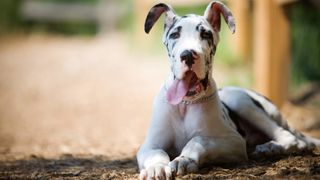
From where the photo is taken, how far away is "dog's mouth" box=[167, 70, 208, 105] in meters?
4.55

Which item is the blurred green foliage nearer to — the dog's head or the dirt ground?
the dirt ground

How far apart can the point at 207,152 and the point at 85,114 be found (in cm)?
Answer: 522

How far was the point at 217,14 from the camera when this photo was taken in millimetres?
4906

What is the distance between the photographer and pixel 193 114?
188 inches

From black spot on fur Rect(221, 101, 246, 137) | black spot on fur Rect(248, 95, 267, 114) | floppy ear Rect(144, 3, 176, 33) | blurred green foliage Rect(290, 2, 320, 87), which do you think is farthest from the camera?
blurred green foliage Rect(290, 2, 320, 87)

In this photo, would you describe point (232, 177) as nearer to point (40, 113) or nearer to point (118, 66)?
point (40, 113)

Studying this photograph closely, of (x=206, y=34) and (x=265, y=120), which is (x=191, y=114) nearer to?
(x=206, y=34)

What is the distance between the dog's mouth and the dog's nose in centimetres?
15

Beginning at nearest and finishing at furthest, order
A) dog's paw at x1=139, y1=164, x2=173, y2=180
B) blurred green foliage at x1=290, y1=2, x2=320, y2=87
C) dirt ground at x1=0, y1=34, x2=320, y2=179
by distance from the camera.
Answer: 1. dog's paw at x1=139, y1=164, x2=173, y2=180
2. dirt ground at x1=0, y1=34, x2=320, y2=179
3. blurred green foliage at x1=290, y1=2, x2=320, y2=87

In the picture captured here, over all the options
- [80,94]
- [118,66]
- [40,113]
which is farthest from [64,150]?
[118,66]

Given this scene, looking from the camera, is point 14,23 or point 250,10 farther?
point 14,23

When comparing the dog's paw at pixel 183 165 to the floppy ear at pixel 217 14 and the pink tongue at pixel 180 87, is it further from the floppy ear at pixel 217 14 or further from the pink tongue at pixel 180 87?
the floppy ear at pixel 217 14

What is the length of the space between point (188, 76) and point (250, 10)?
606 centimetres

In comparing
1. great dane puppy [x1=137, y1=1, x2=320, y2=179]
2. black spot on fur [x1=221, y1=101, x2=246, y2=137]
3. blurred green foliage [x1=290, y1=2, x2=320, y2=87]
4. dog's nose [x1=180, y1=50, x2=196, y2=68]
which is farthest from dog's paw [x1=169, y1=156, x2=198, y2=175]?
blurred green foliage [x1=290, y1=2, x2=320, y2=87]
